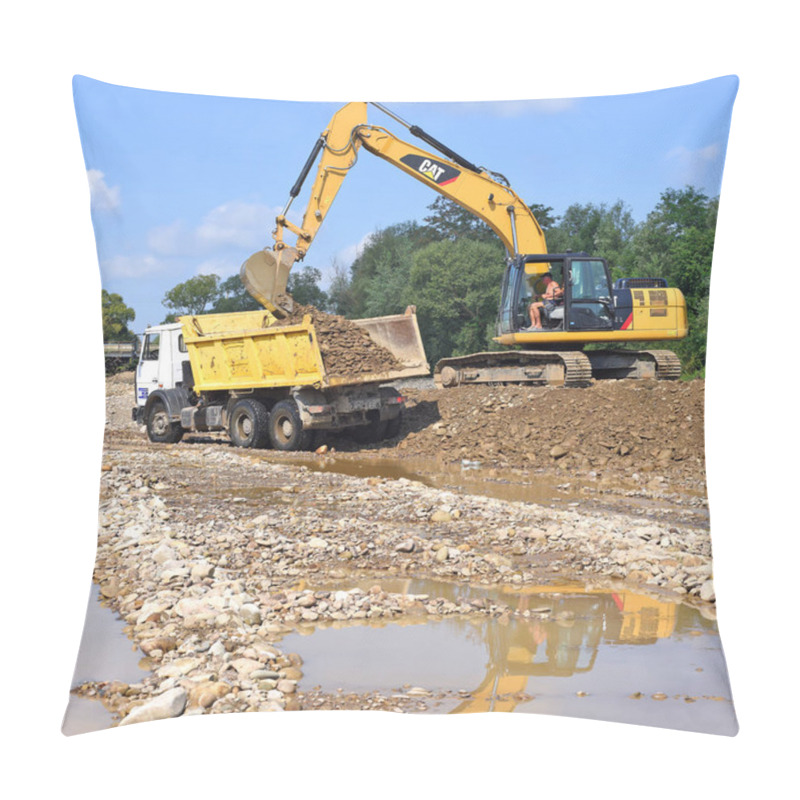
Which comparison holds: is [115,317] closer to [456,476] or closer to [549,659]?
[456,476]

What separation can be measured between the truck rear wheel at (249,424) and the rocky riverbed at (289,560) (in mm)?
559

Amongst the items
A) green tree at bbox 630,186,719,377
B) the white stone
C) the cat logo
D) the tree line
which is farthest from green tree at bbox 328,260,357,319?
the white stone

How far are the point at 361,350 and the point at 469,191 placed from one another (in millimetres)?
1594

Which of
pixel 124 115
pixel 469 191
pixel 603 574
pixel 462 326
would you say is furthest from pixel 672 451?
pixel 124 115

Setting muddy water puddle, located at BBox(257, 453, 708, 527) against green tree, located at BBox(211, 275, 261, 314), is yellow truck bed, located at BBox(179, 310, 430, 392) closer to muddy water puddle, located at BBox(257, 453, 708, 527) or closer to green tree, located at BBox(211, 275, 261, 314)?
green tree, located at BBox(211, 275, 261, 314)

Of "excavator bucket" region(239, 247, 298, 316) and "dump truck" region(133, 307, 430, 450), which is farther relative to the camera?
"dump truck" region(133, 307, 430, 450)

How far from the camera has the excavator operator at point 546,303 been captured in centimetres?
511

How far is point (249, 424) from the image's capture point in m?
5.66

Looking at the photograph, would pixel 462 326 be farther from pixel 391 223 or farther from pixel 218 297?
pixel 218 297

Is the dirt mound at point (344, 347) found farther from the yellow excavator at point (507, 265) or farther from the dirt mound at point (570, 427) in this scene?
the dirt mound at point (570, 427)

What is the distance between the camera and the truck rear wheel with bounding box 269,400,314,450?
530 centimetres

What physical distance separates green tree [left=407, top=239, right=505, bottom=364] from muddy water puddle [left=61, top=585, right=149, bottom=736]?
215 cm

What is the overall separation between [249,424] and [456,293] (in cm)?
167

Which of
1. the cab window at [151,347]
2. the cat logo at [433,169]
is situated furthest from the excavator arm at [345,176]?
the cab window at [151,347]
